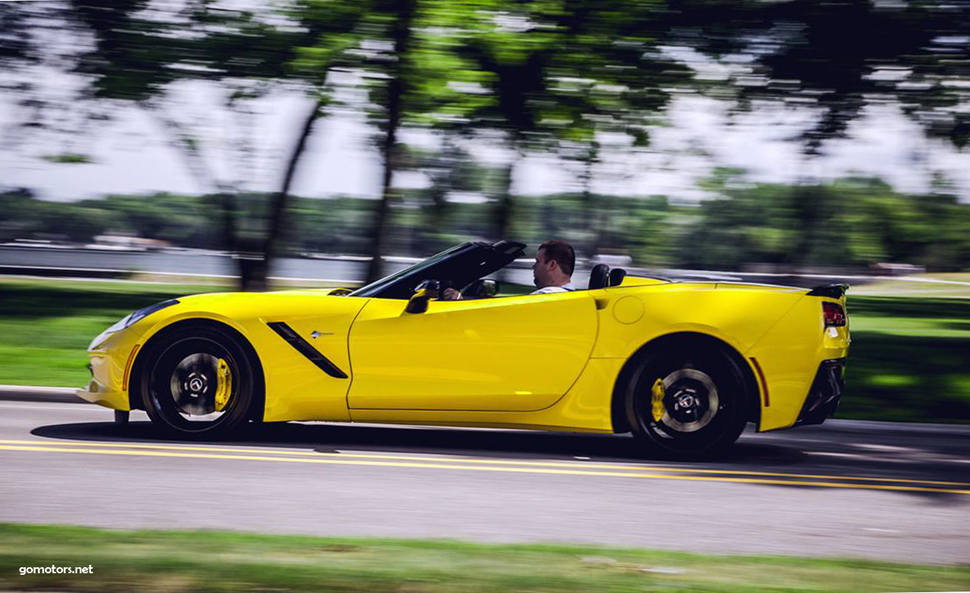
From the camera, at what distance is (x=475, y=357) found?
642cm

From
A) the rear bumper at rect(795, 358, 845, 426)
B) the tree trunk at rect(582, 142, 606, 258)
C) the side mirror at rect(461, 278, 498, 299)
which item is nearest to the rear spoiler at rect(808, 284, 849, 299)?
the rear bumper at rect(795, 358, 845, 426)

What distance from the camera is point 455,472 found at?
6137mm

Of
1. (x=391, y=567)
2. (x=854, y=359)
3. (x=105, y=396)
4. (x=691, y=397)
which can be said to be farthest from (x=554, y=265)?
(x=854, y=359)

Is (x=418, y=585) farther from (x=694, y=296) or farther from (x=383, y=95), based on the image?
(x=383, y=95)

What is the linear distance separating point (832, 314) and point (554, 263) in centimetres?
172

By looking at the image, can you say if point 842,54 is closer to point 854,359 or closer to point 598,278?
point 854,359

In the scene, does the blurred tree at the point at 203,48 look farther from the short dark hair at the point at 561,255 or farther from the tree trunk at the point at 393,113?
the short dark hair at the point at 561,255

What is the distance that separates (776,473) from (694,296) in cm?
119

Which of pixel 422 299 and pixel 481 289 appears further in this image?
pixel 481 289

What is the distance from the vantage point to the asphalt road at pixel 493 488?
4848 millimetres

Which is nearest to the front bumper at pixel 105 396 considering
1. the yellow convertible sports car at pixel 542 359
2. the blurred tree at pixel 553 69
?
the yellow convertible sports car at pixel 542 359

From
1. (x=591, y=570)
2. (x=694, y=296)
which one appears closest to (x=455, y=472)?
(x=694, y=296)

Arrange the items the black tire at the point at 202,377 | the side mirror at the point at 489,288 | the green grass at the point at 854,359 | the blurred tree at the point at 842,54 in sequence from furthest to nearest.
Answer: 1. the blurred tree at the point at 842,54
2. the green grass at the point at 854,359
3. the side mirror at the point at 489,288
4. the black tire at the point at 202,377

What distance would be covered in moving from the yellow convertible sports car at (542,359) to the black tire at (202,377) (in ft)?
0.03
